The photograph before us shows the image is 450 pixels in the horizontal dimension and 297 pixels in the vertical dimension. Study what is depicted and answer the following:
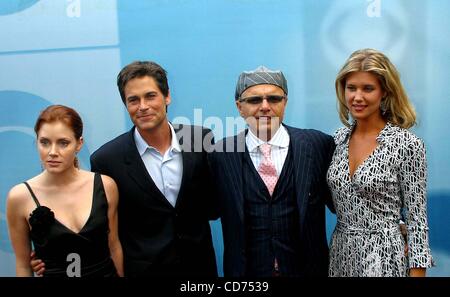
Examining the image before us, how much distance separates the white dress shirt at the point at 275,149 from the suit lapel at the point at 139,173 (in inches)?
14.9

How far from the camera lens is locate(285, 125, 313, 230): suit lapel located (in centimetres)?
165

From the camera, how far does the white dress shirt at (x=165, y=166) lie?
5.81 ft

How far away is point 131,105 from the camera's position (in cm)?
170

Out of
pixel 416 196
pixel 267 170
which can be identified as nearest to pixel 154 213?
pixel 267 170

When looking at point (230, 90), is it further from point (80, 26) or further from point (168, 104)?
point (80, 26)

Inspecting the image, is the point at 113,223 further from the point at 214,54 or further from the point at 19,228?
the point at 214,54

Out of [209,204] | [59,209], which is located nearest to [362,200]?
[209,204]

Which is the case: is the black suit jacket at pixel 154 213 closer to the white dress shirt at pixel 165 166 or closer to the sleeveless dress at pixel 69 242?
Result: the white dress shirt at pixel 165 166

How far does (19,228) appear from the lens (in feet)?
5.35

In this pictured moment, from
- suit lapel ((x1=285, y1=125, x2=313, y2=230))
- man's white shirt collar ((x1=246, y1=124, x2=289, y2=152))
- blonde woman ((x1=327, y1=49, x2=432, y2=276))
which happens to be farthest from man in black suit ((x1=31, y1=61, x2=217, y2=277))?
blonde woman ((x1=327, y1=49, x2=432, y2=276))

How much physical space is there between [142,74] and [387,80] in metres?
0.90

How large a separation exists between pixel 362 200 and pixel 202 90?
2.60ft

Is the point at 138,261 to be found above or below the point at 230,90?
below

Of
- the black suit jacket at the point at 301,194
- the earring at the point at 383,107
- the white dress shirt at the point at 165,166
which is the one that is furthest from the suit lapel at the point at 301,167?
the white dress shirt at the point at 165,166
